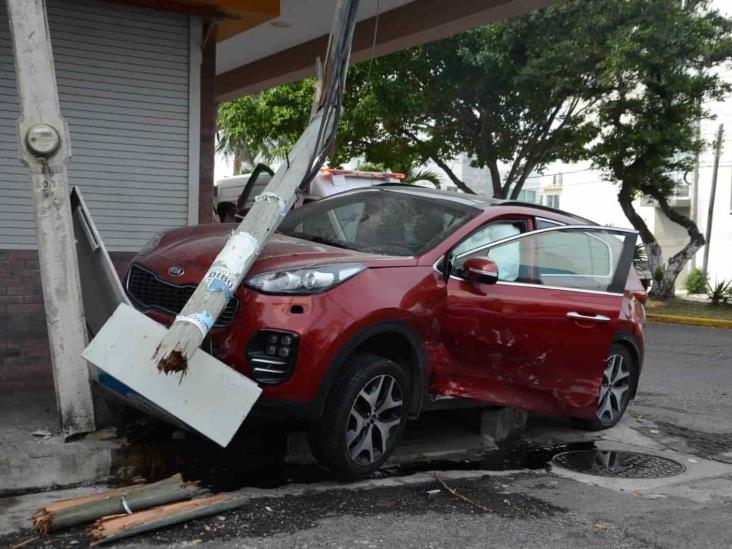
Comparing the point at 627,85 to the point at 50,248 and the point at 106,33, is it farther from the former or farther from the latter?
the point at 50,248

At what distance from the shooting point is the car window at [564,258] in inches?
252

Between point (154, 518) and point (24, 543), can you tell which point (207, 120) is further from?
point (24, 543)

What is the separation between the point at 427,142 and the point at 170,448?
772 inches

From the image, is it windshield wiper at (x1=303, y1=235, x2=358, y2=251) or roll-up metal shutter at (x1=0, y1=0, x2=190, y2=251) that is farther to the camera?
roll-up metal shutter at (x1=0, y1=0, x2=190, y2=251)

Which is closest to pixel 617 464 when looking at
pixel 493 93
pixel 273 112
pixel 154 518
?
pixel 154 518

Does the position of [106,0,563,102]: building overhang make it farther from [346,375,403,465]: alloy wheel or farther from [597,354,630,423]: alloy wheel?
[346,375,403,465]: alloy wheel

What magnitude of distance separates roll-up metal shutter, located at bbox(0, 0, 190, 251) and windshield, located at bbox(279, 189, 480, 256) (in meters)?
2.15

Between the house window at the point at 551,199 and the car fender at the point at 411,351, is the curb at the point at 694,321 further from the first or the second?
the house window at the point at 551,199

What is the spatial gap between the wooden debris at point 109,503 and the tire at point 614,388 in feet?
12.3

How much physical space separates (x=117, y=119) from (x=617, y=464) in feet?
17.3

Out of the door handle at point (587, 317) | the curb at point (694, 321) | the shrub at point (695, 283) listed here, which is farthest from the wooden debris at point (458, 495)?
the shrub at point (695, 283)

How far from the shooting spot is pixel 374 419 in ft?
18.2

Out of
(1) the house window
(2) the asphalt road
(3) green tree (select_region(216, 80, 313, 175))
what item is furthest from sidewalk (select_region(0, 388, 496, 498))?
(1) the house window

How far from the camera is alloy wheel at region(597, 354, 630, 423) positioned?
24.5 ft
